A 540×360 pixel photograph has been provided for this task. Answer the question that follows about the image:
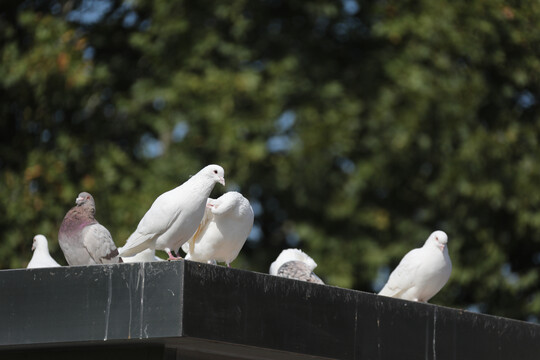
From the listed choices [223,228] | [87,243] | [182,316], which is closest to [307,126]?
[223,228]

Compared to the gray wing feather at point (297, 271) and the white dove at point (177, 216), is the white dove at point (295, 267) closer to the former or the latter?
the gray wing feather at point (297, 271)

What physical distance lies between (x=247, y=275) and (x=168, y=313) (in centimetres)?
63

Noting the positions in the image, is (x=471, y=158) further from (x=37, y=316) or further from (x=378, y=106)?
(x=37, y=316)

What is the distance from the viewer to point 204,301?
277 inches

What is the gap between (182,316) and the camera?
6.84m

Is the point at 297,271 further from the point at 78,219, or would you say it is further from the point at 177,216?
the point at 78,219

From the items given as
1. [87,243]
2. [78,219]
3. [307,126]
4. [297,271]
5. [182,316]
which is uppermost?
[307,126]

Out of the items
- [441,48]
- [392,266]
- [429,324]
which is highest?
[441,48]

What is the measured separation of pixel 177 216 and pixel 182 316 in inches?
68.1

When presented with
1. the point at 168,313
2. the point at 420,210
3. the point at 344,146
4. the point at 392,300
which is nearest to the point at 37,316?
the point at 168,313

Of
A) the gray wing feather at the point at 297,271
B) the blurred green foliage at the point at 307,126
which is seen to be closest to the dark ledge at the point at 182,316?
the gray wing feather at the point at 297,271

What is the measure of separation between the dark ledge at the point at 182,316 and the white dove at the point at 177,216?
1.14m

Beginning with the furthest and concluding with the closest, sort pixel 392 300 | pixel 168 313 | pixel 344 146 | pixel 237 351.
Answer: pixel 344 146
pixel 392 300
pixel 237 351
pixel 168 313

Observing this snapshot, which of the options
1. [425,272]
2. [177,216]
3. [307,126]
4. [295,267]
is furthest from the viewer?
[307,126]
